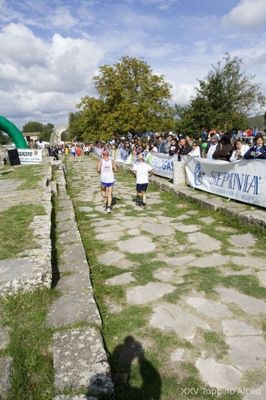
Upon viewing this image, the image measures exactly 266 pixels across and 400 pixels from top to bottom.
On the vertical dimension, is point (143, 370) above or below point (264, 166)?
below

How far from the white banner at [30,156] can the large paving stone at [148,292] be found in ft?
64.1

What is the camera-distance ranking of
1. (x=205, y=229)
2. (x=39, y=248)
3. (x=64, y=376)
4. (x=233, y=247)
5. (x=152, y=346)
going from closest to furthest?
(x=64, y=376), (x=152, y=346), (x=39, y=248), (x=233, y=247), (x=205, y=229)

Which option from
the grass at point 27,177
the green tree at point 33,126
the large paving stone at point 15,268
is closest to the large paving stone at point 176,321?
the large paving stone at point 15,268

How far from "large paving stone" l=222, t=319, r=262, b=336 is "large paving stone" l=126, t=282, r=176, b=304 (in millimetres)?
764

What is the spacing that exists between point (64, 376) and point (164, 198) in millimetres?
7134

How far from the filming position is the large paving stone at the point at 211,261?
4.22 meters

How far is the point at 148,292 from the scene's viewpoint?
139 inches

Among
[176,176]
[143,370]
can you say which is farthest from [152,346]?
[176,176]

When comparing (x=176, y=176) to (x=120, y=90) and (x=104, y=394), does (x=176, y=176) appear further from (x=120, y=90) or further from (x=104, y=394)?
(x=120, y=90)

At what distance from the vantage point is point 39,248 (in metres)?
4.02

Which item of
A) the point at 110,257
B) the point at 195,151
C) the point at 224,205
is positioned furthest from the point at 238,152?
the point at 110,257

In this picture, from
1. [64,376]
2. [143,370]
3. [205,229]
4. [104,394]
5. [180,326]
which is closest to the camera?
[104,394]

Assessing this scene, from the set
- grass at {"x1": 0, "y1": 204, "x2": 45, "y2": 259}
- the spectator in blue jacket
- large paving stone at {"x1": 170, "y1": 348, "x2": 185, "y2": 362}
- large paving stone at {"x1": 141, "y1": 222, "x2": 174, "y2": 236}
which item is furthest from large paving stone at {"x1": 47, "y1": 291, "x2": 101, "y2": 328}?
the spectator in blue jacket

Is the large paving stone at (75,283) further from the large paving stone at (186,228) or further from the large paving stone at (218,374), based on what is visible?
the large paving stone at (186,228)
